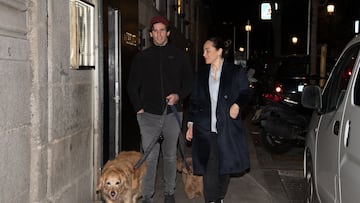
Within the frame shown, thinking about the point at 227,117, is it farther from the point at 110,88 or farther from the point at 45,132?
the point at 110,88

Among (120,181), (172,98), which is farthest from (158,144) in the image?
(120,181)

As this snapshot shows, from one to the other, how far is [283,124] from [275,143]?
0.66 meters

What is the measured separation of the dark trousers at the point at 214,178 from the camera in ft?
16.9

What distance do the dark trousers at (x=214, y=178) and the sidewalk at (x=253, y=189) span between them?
113 cm

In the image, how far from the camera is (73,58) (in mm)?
5340

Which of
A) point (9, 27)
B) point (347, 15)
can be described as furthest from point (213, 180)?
point (347, 15)

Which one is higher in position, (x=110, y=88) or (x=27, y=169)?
(x=110, y=88)

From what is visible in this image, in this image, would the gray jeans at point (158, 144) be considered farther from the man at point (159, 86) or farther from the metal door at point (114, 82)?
the metal door at point (114, 82)

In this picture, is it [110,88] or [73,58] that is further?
[110,88]

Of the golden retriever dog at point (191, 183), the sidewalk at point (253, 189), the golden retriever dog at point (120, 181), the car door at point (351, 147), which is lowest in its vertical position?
the sidewalk at point (253, 189)

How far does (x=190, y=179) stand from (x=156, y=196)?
0.61m

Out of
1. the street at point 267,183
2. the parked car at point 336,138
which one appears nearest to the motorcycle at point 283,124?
the street at point 267,183

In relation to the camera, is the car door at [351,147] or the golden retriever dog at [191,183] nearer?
the car door at [351,147]

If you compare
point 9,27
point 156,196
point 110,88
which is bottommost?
point 156,196
